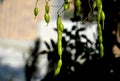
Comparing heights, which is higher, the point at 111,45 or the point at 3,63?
the point at 111,45

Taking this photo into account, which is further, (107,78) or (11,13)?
(11,13)

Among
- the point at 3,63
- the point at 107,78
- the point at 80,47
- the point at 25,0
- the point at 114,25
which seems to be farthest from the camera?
the point at 25,0

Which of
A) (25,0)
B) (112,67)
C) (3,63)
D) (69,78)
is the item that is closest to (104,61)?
(112,67)

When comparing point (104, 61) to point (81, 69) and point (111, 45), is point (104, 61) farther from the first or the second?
point (111, 45)

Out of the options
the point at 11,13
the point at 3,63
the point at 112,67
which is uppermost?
the point at 112,67

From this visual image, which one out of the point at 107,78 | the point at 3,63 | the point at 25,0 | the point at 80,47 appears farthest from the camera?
the point at 25,0

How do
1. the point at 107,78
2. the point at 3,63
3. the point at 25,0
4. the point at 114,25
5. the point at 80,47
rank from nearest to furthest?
1. the point at 107,78
2. the point at 80,47
3. the point at 114,25
4. the point at 3,63
5. the point at 25,0

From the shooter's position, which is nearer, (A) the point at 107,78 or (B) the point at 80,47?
(A) the point at 107,78

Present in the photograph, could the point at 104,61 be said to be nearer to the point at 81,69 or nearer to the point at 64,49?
the point at 81,69

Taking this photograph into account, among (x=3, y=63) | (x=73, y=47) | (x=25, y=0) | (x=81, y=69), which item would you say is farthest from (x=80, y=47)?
(x=25, y=0)
